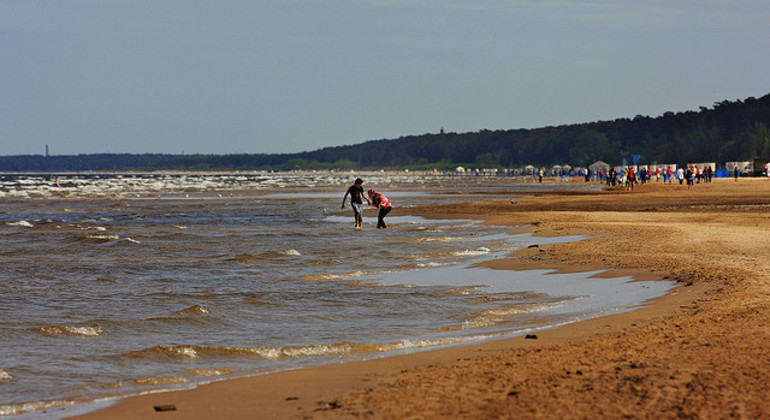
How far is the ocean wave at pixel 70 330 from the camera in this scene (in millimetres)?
9703

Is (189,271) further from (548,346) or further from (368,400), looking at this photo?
(368,400)

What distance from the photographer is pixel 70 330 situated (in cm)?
980

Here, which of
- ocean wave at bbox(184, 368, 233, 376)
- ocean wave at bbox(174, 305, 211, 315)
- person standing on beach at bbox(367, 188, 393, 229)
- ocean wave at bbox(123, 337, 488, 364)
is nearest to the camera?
ocean wave at bbox(184, 368, 233, 376)

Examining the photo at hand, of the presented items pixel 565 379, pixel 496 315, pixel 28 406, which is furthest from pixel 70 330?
pixel 565 379

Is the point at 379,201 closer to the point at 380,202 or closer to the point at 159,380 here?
the point at 380,202

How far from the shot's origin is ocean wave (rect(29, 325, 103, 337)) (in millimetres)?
9703

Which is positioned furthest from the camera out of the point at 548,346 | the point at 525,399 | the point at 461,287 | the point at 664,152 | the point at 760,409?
the point at 664,152

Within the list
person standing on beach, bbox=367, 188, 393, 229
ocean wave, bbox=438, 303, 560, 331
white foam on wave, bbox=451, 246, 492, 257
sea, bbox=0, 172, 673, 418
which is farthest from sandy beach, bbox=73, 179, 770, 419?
person standing on beach, bbox=367, 188, 393, 229

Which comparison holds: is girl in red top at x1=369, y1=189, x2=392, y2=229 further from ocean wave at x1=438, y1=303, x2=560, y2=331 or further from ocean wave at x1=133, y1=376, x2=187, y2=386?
ocean wave at x1=133, y1=376, x2=187, y2=386

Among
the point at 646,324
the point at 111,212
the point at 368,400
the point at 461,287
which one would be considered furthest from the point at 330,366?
the point at 111,212

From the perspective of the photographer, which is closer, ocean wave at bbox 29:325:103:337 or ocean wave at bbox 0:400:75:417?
ocean wave at bbox 0:400:75:417

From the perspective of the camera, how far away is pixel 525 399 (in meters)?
5.65

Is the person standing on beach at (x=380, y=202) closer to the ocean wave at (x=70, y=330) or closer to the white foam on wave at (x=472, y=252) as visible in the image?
the white foam on wave at (x=472, y=252)

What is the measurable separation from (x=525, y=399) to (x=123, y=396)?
129 inches
